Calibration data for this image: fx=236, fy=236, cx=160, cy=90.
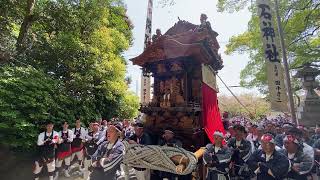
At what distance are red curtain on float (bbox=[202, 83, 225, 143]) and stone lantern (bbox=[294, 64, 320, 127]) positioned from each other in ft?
27.0

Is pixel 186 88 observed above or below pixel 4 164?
above

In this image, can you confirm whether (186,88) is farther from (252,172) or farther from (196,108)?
(252,172)

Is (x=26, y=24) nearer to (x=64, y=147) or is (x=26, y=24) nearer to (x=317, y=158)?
(x=64, y=147)

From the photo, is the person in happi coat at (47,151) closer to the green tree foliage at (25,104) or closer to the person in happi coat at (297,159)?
the green tree foliage at (25,104)

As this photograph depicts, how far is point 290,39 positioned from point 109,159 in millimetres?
13409

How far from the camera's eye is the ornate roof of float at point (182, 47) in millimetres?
5500

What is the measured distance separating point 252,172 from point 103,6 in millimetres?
11729

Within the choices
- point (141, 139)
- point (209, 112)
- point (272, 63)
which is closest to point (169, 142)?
point (141, 139)

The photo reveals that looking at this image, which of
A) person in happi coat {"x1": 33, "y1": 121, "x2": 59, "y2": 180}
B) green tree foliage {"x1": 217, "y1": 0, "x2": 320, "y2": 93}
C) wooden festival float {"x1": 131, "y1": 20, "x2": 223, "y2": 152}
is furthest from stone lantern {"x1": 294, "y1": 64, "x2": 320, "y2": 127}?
person in happi coat {"x1": 33, "y1": 121, "x2": 59, "y2": 180}

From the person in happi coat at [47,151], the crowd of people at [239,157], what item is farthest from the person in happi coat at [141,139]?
the person in happi coat at [47,151]

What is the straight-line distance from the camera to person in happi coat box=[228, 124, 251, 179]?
201 inches

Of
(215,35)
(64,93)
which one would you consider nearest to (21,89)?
(64,93)

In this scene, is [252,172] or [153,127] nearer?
[252,172]

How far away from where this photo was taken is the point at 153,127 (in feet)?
19.8
